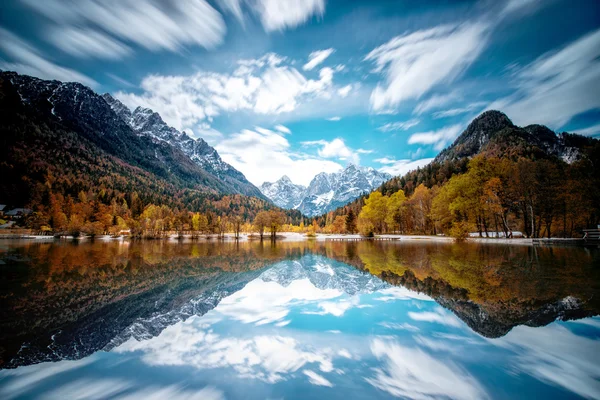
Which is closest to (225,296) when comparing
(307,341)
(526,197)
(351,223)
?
(307,341)

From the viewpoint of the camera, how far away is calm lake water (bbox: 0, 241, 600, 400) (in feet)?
18.1

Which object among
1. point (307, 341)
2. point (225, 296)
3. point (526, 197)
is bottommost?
point (225, 296)

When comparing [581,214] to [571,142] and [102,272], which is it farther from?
[571,142]

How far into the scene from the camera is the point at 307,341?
793 cm

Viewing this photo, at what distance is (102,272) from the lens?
66.1ft

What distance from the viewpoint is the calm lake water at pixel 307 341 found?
551 centimetres

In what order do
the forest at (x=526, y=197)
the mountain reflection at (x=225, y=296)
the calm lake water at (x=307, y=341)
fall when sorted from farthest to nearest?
the forest at (x=526, y=197) < the mountain reflection at (x=225, y=296) < the calm lake water at (x=307, y=341)

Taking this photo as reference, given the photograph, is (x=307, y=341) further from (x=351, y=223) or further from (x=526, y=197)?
(x=351, y=223)

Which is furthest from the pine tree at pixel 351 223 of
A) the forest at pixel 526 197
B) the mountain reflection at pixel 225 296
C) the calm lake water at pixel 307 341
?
the calm lake water at pixel 307 341

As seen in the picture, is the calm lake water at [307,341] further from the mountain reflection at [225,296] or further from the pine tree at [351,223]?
the pine tree at [351,223]

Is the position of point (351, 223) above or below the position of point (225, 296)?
above

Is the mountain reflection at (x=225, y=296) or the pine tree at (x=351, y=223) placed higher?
the pine tree at (x=351, y=223)

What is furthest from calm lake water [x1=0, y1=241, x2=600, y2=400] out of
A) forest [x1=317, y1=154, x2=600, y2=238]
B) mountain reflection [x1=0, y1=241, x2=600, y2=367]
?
forest [x1=317, y1=154, x2=600, y2=238]

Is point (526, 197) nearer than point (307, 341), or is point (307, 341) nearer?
point (307, 341)
